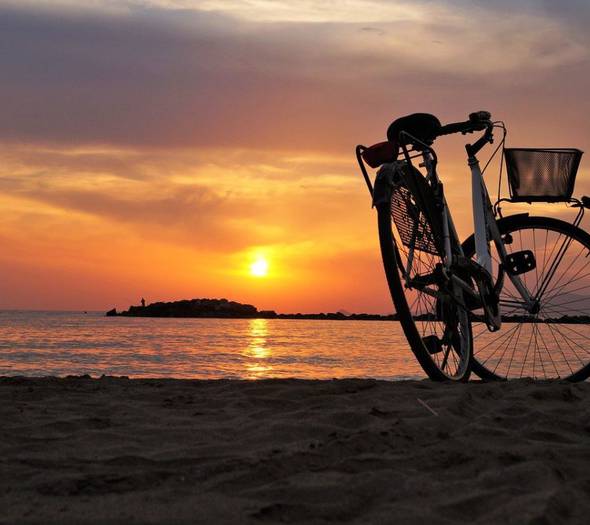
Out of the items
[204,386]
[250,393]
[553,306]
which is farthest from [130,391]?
[553,306]

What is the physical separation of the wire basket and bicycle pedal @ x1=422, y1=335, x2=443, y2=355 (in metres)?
1.41

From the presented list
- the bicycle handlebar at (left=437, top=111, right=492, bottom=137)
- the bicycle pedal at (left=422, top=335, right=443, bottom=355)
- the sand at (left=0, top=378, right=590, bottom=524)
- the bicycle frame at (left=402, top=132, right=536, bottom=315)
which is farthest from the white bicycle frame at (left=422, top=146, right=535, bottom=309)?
the sand at (left=0, top=378, right=590, bottom=524)

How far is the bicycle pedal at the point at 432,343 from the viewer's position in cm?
483

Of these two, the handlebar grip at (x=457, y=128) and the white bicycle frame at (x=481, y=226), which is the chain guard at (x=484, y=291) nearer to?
the white bicycle frame at (x=481, y=226)

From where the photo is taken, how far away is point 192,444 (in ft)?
10.3

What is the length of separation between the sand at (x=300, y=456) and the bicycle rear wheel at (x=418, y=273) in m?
0.42

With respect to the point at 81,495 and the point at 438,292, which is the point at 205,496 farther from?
the point at 438,292

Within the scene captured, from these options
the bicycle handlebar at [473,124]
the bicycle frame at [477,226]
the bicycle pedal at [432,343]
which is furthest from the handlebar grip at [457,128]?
the bicycle pedal at [432,343]

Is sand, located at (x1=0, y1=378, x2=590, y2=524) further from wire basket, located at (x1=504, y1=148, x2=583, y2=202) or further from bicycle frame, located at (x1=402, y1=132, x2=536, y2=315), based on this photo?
wire basket, located at (x1=504, y1=148, x2=583, y2=202)

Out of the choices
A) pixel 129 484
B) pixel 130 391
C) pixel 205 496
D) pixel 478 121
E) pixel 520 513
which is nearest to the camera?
pixel 520 513

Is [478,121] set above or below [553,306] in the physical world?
above

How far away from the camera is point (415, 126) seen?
191 inches

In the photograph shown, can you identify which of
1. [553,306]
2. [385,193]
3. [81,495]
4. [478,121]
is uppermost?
[478,121]

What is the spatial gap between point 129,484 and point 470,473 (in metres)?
1.27
